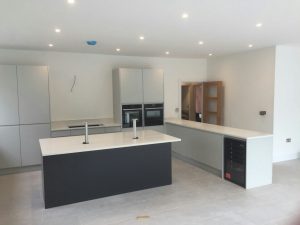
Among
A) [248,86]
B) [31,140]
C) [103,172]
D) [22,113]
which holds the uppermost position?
[248,86]

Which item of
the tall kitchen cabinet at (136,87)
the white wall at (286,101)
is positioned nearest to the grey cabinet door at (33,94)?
the tall kitchen cabinet at (136,87)

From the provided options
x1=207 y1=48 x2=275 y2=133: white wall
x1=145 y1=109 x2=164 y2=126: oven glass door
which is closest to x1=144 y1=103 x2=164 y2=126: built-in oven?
x1=145 y1=109 x2=164 y2=126: oven glass door

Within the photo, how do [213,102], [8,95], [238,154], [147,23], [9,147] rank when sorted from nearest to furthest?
[147,23] → [238,154] → [8,95] → [9,147] → [213,102]

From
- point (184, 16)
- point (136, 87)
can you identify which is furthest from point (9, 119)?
point (184, 16)

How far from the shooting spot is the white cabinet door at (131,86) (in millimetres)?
5797

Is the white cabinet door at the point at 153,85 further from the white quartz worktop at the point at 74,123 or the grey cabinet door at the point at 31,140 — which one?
the grey cabinet door at the point at 31,140

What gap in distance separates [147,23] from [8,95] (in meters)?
3.17

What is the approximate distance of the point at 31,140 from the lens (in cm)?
510

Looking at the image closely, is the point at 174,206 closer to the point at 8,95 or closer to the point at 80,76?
the point at 8,95

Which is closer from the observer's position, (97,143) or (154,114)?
(97,143)

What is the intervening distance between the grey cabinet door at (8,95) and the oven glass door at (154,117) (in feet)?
9.20

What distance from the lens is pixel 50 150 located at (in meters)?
3.32

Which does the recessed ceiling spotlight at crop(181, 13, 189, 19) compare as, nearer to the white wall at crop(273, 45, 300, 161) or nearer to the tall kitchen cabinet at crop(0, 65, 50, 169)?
the white wall at crop(273, 45, 300, 161)

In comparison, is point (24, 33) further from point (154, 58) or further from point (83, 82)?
point (154, 58)
